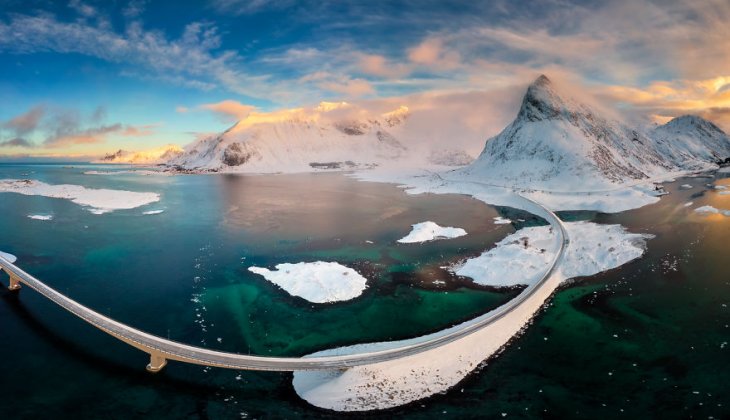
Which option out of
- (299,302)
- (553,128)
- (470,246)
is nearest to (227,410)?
(299,302)

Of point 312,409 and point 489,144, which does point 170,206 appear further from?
point 489,144

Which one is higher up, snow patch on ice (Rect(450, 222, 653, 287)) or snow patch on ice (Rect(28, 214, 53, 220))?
snow patch on ice (Rect(28, 214, 53, 220))

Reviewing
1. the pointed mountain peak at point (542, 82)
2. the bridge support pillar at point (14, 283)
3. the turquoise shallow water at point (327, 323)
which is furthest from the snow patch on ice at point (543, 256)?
the pointed mountain peak at point (542, 82)

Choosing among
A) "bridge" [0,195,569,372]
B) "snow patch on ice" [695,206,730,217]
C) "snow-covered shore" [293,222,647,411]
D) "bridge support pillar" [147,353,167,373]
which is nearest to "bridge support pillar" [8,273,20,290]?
"bridge" [0,195,569,372]

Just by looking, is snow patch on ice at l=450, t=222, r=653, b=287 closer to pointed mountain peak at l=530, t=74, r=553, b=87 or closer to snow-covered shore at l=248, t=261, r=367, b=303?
snow-covered shore at l=248, t=261, r=367, b=303

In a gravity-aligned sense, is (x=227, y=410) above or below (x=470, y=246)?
below

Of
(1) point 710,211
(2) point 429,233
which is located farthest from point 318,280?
(1) point 710,211

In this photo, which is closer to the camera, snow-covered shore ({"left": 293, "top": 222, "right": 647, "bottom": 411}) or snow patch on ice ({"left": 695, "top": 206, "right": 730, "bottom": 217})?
snow-covered shore ({"left": 293, "top": 222, "right": 647, "bottom": 411})
